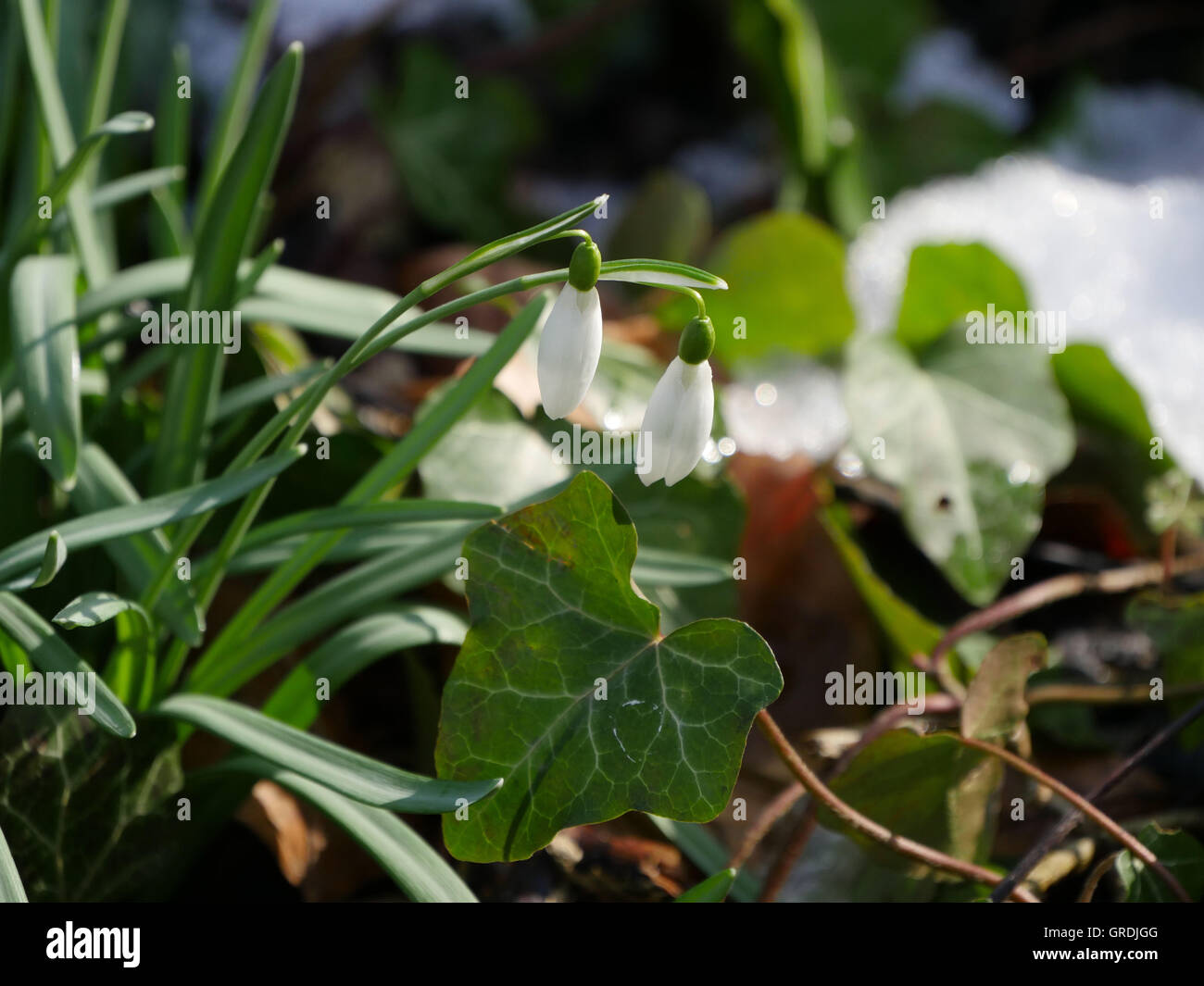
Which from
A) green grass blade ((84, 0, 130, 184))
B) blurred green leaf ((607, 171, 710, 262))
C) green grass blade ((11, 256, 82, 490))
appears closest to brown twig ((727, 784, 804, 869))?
green grass blade ((11, 256, 82, 490))

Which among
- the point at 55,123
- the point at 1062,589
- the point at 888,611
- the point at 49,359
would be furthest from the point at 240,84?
the point at 1062,589

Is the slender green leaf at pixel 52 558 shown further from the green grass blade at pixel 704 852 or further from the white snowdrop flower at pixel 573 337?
the green grass blade at pixel 704 852

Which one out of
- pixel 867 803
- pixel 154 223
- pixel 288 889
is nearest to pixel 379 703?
pixel 288 889

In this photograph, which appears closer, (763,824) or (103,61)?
(763,824)

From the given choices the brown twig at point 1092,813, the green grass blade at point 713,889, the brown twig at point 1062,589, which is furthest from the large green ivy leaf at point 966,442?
the green grass blade at point 713,889

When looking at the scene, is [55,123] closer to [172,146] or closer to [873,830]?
[172,146]

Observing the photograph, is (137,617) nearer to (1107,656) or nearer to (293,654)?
(293,654)
